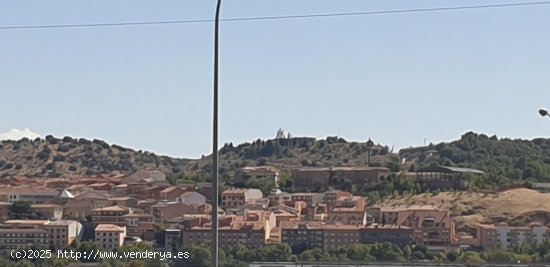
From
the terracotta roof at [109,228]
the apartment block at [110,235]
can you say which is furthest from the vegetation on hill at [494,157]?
the apartment block at [110,235]

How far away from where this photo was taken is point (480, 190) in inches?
3875

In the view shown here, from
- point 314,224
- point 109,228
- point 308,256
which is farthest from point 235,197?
point 308,256

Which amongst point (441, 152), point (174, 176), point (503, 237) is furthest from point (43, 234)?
point (441, 152)

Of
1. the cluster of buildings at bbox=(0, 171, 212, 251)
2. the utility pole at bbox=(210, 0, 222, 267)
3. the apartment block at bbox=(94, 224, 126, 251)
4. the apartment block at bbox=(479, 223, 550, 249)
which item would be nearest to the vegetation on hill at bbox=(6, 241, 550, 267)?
the apartment block at bbox=(94, 224, 126, 251)

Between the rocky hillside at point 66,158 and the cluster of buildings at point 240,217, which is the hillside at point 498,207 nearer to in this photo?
the cluster of buildings at point 240,217

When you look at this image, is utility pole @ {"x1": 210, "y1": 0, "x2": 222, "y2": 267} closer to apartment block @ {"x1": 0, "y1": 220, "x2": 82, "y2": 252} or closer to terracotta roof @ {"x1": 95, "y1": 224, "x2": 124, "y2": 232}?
apartment block @ {"x1": 0, "y1": 220, "x2": 82, "y2": 252}

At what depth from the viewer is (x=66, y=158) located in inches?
6211

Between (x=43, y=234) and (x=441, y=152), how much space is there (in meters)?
95.0

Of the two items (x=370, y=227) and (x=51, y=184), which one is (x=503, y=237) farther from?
(x=51, y=184)

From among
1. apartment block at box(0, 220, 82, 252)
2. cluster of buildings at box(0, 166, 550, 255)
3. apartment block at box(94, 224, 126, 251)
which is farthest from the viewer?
cluster of buildings at box(0, 166, 550, 255)

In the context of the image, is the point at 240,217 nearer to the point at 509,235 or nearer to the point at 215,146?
the point at 509,235

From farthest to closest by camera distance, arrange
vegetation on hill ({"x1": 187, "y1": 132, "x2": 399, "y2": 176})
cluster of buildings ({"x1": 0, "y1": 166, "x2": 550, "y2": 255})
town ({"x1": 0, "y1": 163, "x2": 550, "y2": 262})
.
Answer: vegetation on hill ({"x1": 187, "y1": 132, "x2": 399, "y2": 176}) < cluster of buildings ({"x1": 0, "y1": 166, "x2": 550, "y2": 255}) < town ({"x1": 0, "y1": 163, "x2": 550, "y2": 262})

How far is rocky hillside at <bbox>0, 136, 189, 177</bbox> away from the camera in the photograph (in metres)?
154

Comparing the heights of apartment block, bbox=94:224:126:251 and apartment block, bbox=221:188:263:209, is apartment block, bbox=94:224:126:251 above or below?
below
